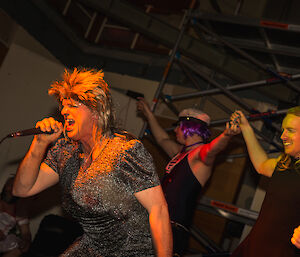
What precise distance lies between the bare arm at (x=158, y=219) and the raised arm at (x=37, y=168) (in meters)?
0.60

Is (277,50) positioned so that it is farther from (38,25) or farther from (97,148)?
(38,25)

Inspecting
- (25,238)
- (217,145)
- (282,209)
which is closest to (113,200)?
(282,209)

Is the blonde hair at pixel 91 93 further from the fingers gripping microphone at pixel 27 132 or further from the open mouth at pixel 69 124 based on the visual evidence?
the fingers gripping microphone at pixel 27 132

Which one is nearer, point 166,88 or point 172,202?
point 172,202

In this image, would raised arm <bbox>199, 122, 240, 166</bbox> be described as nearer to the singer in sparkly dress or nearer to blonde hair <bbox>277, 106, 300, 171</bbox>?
blonde hair <bbox>277, 106, 300, 171</bbox>

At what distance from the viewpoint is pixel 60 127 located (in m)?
2.08

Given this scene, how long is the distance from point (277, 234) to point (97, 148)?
1.15 metres

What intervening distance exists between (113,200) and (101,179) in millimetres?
128

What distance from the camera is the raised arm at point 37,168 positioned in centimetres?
210

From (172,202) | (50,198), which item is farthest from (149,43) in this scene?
(172,202)

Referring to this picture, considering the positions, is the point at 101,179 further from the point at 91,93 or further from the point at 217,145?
the point at 217,145

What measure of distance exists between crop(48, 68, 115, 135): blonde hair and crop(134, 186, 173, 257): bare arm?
0.45 metres

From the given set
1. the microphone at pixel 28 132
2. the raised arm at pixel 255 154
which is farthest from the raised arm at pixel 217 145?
the microphone at pixel 28 132

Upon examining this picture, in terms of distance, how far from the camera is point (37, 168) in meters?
2.17
